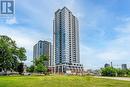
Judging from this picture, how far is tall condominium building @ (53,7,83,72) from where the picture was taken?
174m

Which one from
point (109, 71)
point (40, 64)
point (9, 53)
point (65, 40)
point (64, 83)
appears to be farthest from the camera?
point (65, 40)

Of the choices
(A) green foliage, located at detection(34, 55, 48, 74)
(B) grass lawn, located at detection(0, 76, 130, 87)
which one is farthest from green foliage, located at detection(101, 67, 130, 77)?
(B) grass lawn, located at detection(0, 76, 130, 87)

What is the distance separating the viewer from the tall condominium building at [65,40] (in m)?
174

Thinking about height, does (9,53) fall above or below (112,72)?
above

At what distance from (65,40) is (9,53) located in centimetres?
9798

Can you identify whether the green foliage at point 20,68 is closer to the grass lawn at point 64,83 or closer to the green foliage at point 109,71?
the green foliage at point 109,71

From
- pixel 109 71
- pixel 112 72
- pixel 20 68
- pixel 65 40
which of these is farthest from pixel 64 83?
pixel 65 40

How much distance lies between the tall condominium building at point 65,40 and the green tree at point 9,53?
87432 millimetres

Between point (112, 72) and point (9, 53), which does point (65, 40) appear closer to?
point (112, 72)

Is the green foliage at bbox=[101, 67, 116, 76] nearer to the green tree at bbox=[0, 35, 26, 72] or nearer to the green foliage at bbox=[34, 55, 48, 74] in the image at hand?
the green foliage at bbox=[34, 55, 48, 74]

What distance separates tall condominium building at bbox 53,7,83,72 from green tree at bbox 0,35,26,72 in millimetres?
87432

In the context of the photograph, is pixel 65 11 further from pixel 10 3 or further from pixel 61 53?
pixel 10 3

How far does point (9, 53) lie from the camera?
259ft

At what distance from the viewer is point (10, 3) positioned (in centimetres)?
3161
